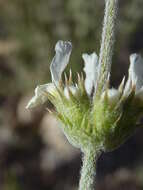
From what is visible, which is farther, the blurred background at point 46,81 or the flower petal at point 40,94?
the blurred background at point 46,81

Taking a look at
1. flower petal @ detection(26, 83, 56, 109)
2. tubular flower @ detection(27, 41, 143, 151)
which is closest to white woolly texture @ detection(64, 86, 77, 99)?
tubular flower @ detection(27, 41, 143, 151)

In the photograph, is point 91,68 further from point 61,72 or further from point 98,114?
point 98,114

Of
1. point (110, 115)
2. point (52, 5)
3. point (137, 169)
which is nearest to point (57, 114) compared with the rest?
point (110, 115)

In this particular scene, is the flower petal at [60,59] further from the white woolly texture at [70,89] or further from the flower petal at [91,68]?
the flower petal at [91,68]

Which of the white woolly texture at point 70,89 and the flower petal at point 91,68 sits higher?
the flower petal at point 91,68

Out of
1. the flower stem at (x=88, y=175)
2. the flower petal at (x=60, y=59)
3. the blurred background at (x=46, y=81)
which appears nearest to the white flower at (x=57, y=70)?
the flower petal at (x=60, y=59)

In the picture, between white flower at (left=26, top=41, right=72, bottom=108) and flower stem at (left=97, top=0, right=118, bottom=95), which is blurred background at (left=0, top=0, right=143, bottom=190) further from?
flower stem at (left=97, top=0, right=118, bottom=95)

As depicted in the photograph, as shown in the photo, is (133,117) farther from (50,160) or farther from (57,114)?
(50,160)
